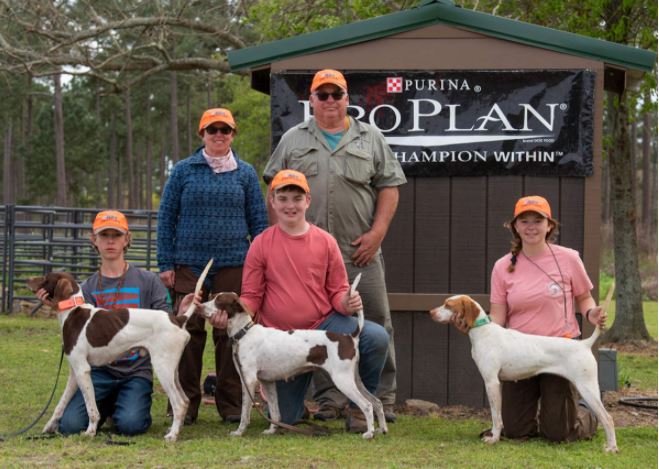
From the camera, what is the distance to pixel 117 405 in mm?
5809

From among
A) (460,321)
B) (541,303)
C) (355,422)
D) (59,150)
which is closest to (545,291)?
(541,303)

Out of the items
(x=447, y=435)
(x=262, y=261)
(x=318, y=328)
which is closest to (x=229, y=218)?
(x=262, y=261)

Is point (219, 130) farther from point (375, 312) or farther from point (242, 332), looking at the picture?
point (375, 312)

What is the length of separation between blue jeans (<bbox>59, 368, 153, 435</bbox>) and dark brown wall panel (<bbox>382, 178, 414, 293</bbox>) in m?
2.12

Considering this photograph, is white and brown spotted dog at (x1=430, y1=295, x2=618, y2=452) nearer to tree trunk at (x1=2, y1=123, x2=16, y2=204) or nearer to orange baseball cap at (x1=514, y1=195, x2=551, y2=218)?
orange baseball cap at (x1=514, y1=195, x2=551, y2=218)

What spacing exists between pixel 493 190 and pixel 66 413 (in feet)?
11.3

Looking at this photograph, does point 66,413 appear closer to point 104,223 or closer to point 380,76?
point 104,223

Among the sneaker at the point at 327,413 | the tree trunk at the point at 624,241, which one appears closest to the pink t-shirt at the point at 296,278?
the sneaker at the point at 327,413

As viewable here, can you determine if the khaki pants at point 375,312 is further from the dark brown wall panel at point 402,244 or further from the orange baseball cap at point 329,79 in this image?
the orange baseball cap at point 329,79

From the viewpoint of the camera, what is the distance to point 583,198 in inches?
278

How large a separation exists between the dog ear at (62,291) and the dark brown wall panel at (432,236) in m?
2.76

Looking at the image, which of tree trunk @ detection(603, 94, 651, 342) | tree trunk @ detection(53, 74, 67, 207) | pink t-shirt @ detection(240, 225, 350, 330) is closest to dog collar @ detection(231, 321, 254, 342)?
pink t-shirt @ detection(240, 225, 350, 330)

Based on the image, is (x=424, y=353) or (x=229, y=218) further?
(x=424, y=353)

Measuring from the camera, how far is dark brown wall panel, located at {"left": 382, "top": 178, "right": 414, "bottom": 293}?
7227 millimetres
